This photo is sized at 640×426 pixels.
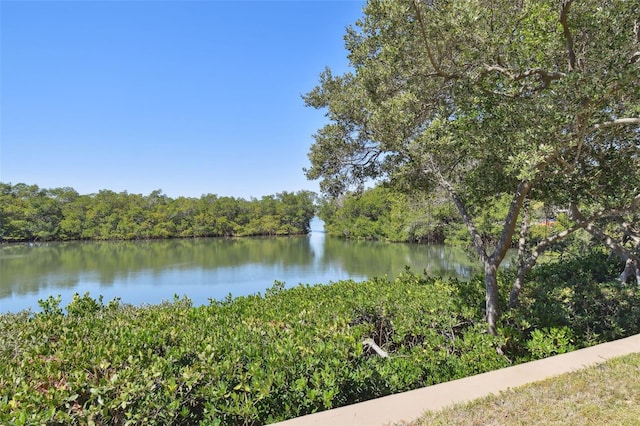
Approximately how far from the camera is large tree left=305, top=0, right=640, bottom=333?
11.4 ft

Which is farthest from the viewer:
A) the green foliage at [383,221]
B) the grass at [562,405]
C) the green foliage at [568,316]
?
the green foliage at [383,221]

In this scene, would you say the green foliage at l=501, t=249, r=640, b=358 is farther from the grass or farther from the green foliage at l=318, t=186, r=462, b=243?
the green foliage at l=318, t=186, r=462, b=243

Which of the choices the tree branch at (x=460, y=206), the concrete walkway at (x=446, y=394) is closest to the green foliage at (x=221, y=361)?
the concrete walkway at (x=446, y=394)

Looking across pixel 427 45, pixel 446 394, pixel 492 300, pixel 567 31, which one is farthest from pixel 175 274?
pixel 567 31

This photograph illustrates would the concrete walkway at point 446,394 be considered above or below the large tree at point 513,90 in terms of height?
below

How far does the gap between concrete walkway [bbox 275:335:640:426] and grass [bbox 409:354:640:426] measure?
0.12 m

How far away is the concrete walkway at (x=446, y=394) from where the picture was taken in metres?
2.28

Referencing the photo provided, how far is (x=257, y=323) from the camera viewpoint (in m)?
4.09

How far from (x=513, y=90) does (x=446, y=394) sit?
318 centimetres

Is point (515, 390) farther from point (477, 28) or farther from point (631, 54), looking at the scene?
point (631, 54)

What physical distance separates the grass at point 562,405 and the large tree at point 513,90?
1601 mm

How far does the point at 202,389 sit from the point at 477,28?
4.09 metres

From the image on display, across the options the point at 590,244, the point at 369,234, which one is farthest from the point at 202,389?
the point at 369,234

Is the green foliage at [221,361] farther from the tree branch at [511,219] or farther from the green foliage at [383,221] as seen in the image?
the green foliage at [383,221]
